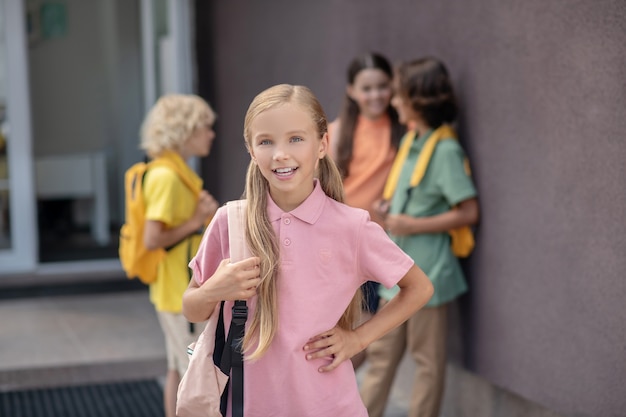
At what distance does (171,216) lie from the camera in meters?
3.54

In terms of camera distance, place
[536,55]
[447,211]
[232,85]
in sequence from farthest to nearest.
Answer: [232,85] → [447,211] → [536,55]

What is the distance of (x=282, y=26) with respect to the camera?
5.88 meters

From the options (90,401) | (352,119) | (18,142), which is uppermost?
(352,119)

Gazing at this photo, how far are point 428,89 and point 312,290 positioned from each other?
1727 millimetres

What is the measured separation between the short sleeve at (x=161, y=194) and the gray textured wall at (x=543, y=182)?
3.99ft

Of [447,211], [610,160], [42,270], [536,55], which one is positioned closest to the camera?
[610,160]

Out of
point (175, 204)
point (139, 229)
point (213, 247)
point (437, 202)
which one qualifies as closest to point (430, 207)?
point (437, 202)

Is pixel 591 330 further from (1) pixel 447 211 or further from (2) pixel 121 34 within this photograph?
(2) pixel 121 34

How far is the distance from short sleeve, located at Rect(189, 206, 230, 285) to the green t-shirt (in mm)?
1553

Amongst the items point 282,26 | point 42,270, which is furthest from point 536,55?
point 42,270

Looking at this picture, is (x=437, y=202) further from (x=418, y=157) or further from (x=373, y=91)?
(x=373, y=91)

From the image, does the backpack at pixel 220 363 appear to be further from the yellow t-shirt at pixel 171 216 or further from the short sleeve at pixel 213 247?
the yellow t-shirt at pixel 171 216

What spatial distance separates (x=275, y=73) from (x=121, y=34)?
5.23 metres

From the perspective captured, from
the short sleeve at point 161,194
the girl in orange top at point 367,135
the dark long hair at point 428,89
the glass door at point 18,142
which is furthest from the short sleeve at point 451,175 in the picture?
the glass door at point 18,142
